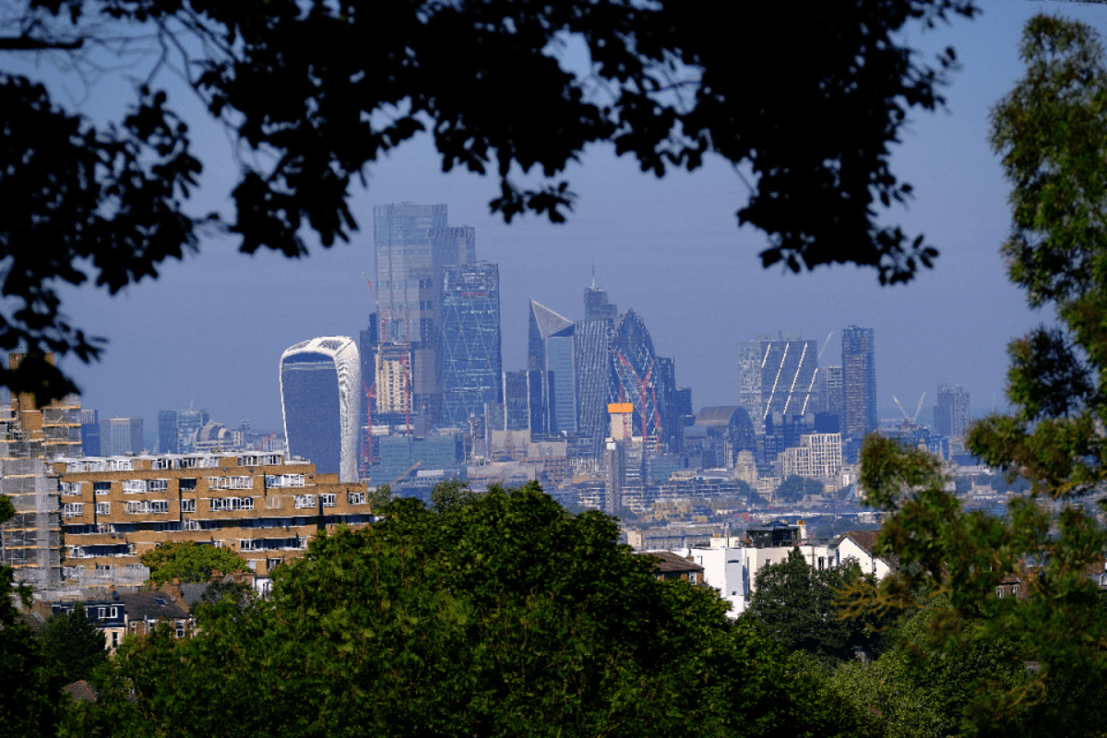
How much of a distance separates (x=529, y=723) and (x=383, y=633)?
2.54m

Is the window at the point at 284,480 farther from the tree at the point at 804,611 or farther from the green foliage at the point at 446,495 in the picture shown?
the tree at the point at 804,611

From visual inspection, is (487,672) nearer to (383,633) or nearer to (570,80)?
(383,633)

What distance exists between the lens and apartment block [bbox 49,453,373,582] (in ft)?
480

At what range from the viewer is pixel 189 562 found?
124 meters

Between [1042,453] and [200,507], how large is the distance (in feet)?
449

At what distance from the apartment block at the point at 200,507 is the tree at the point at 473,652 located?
379 ft

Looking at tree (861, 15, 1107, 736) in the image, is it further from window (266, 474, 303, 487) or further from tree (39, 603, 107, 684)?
window (266, 474, 303, 487)

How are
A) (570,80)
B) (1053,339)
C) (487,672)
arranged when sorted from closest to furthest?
(570,80) → (1053,339) → (487,672)

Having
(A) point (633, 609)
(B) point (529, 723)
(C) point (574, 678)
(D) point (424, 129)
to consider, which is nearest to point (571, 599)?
(A) point (633, 609)

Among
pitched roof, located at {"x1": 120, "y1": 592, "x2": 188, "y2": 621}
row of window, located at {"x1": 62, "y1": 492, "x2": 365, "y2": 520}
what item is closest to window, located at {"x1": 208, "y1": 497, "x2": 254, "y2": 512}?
row of window, located at {"x1": 62, "y1": 492, "x2": 365, "y2": 520}

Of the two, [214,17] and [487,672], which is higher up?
[214,17]

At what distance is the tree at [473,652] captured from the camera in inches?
902

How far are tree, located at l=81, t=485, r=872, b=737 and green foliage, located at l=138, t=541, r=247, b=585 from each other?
89.9 meters

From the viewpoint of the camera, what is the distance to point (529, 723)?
77.9 feet
